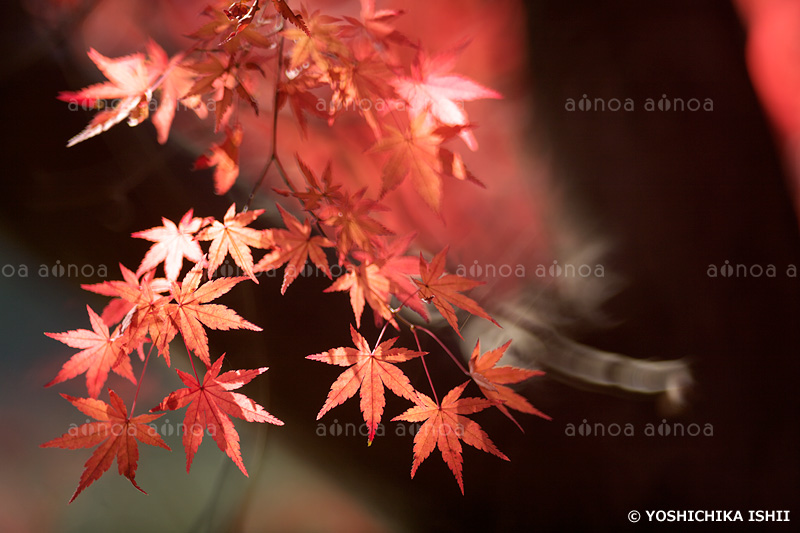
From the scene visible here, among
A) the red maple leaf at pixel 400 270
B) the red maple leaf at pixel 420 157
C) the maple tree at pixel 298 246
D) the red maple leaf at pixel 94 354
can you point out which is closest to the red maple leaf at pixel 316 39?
the maple tree at pixel 298 246

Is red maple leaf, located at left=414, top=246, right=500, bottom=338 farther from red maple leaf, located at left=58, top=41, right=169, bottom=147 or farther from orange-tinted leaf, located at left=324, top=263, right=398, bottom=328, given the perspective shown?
red maple leaf, located at left=58, top=41, right=169, bottom=147

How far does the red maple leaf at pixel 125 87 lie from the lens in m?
0.56

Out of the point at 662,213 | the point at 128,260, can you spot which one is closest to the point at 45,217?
the point at 128,260

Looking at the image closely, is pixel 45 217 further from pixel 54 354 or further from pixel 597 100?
pixel 597 100

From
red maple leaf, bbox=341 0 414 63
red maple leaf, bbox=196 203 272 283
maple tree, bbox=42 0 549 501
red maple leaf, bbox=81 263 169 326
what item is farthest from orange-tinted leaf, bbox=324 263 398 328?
red maple leaf, bbox=341 0 414 63

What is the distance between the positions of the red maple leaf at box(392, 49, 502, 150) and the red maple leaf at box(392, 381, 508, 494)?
391 mm

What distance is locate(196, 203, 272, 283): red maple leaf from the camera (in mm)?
557

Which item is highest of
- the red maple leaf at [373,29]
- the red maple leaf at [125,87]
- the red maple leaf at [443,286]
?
the red maple leaf at [373,29]

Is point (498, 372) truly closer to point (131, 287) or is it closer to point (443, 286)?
point (443, 286)

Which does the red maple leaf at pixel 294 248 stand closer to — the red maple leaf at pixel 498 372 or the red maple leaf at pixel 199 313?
the red maple leaf at pixel 199 313

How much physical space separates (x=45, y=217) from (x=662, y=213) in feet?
4.68

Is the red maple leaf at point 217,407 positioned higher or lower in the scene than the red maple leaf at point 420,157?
lower

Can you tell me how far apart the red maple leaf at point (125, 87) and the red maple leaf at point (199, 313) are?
23cm

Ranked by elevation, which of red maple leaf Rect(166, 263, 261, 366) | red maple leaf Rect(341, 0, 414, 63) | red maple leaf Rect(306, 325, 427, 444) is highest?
red maple leaf Rect(341, 0, 414, 63)
